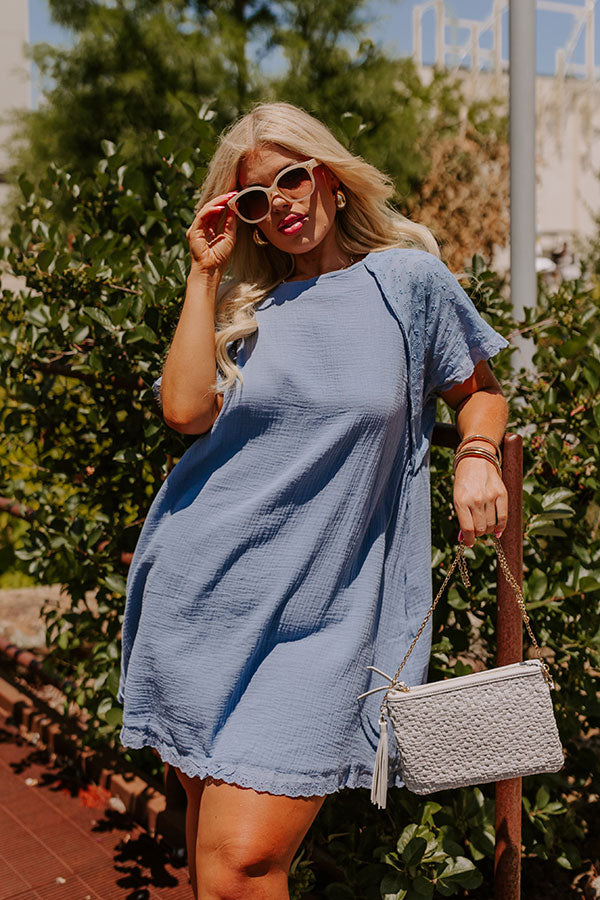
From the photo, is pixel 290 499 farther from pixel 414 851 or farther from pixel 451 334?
pixel 414 851

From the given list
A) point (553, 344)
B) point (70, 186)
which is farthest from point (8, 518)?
point (553, 344)

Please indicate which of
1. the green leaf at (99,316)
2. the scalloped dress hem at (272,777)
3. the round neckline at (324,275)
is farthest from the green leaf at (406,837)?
the green leaf at (99,316)

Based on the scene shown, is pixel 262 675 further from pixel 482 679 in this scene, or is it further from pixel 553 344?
pixel 553 344

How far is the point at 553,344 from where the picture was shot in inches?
98.3

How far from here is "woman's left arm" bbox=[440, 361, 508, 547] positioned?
64.2 inches

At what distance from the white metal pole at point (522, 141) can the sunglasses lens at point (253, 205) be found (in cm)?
135

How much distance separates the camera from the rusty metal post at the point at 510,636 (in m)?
1.84

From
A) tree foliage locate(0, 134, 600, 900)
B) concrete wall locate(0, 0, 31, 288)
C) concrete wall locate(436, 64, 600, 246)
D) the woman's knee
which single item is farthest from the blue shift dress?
concrete wall locate(436, 64, 600, 246)

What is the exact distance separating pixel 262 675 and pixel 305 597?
0.17 meters

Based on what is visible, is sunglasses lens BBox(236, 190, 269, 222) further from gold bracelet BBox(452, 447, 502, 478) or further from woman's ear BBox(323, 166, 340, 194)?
gold bracelet BBox(452, 447, 502, 478)

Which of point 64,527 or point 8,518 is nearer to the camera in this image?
point 64,527

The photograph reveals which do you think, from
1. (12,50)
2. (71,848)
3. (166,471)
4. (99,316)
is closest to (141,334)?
(99,316)

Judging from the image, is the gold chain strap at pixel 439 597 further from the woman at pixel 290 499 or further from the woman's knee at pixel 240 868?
the woman's knee at pixel 240 868

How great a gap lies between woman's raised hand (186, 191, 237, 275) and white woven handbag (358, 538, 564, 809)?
72cm
